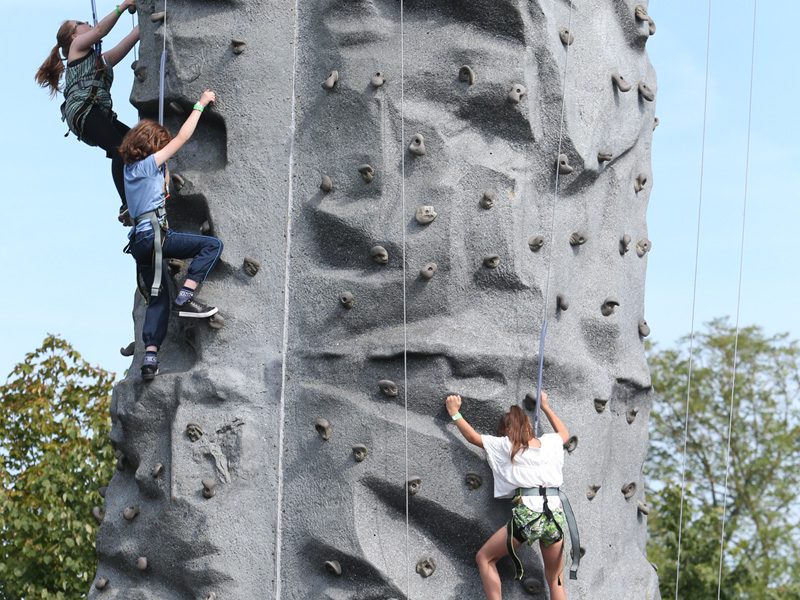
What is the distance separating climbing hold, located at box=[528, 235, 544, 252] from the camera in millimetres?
8398

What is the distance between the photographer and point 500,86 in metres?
8.49

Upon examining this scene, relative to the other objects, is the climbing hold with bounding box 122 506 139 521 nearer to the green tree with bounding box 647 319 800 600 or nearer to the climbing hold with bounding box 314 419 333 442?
the climbing hold with bounding box 314 419 333 442

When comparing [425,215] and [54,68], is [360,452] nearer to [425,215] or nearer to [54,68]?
[425,215]

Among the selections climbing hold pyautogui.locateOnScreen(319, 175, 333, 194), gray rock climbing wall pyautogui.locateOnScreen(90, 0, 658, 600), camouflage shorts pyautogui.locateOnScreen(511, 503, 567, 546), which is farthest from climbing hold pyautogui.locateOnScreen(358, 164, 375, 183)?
camouflage shorts pyautogui.locateOnScreen(511, 503, 567, 546)

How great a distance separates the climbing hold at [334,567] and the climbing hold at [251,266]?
169 cm

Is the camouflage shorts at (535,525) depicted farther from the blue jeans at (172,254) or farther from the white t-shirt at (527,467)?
the blue jeans at (172,254)

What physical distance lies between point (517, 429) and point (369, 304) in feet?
3.68

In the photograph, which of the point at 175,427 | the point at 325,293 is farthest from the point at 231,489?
the point at 325,293

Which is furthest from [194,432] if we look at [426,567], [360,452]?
[426,567]

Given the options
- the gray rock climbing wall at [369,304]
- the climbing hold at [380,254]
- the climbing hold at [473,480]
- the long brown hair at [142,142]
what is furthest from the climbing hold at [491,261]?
the long brown hair at [142,142]

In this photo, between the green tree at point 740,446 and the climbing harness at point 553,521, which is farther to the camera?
the green tree at point 740,446

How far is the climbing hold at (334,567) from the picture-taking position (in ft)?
26.5

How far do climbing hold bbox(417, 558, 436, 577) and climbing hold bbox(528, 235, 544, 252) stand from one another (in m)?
1.83

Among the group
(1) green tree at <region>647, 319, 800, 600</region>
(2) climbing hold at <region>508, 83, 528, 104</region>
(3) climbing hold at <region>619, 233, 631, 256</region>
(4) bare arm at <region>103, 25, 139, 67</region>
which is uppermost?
(4) bare arm at <region>103, 25, 139, 67</region>
